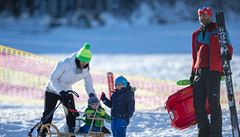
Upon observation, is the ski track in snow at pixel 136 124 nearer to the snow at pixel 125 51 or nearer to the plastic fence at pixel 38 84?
the snow at pixel 125 51

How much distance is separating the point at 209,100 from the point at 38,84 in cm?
Answer: 1129

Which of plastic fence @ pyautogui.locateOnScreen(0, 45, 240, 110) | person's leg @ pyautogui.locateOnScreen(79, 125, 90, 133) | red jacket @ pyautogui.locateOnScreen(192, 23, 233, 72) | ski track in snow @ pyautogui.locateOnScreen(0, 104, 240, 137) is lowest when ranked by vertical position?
person's leg @ pyautogui.locateOnScreen(79, 125, 90, 133)

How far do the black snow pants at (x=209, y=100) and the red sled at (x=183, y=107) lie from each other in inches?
14.8

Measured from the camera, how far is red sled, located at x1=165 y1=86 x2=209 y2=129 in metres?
7.81

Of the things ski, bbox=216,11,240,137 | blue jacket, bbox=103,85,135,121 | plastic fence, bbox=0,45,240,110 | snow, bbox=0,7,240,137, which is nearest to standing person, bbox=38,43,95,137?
blue jacket, bbox=103,85,135,121

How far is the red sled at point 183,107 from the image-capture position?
781 centimetres

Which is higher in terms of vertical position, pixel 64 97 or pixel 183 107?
pixel 64 97

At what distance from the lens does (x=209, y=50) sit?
285 inches

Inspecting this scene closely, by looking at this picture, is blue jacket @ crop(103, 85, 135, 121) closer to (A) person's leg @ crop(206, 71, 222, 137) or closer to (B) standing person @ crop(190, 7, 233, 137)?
(B) standing person @ crop(190, 7, 233, 137)

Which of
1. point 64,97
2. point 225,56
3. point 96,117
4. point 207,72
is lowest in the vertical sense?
point 96,117

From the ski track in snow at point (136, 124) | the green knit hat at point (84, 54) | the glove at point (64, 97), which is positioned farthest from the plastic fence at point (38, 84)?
the green knit hat at point (84, 54)

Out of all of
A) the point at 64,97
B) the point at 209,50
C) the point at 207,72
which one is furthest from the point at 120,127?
the point at 209,50

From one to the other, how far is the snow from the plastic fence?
1.43 metres

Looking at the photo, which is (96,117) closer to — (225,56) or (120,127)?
(120,127)
